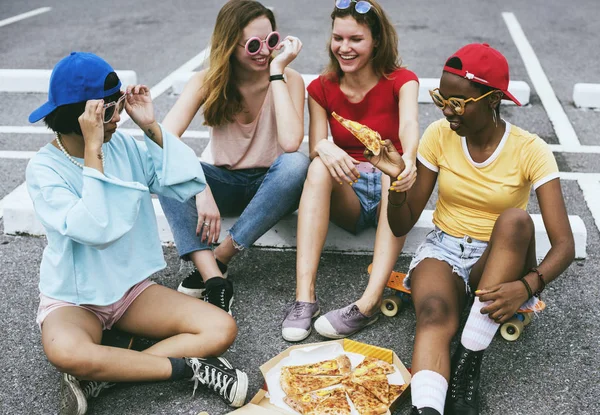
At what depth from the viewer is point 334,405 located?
278cm

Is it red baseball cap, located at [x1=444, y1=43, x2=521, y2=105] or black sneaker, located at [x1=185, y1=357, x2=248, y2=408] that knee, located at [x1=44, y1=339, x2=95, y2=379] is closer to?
black sneaker, located at [x1=185, y1=357, x2=248, y2=408]

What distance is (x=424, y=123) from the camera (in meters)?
6.02

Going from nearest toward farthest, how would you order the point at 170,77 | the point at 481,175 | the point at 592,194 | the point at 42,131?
the point at 481,175
the point at 592,194
the point at 42,131
the point at 170,77

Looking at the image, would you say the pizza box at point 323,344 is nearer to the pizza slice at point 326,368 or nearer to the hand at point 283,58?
the pizza slice at point 326,368

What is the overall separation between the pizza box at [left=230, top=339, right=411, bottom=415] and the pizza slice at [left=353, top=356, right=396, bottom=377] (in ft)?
0.10

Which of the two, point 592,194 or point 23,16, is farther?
point 23,16

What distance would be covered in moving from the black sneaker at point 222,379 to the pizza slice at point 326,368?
0.83 feet

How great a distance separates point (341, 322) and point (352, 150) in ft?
3.17

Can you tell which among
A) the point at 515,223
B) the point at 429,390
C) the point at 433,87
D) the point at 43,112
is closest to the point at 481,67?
the point at 515,223

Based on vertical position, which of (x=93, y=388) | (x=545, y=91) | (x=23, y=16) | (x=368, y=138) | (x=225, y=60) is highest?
(x=225, y=60)

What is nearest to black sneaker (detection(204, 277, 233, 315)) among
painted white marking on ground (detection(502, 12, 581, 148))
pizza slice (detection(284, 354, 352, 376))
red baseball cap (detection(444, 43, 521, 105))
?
pizza slice (detection(284, 354, 352, 376))

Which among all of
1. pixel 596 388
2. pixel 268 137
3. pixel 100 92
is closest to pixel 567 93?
pixel 268 137

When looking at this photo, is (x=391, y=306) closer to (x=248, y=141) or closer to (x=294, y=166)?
(x=294, y=166)

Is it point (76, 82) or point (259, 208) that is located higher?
point (76, 82)
